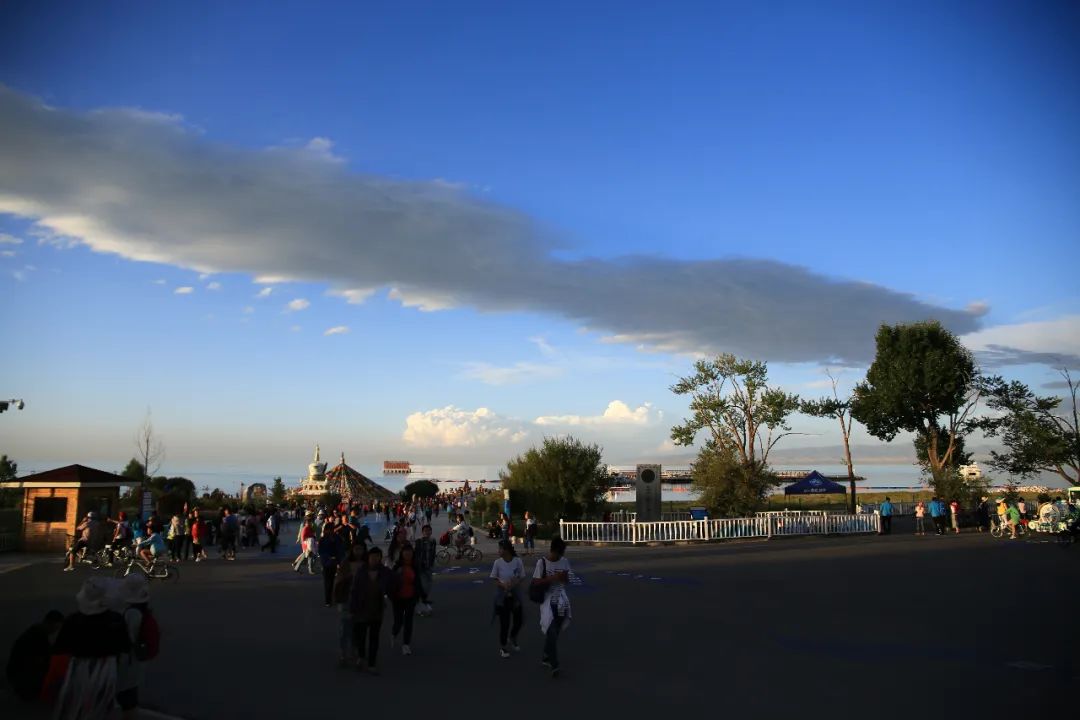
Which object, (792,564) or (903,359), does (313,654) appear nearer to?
(792,564)

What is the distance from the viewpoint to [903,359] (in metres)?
46.0

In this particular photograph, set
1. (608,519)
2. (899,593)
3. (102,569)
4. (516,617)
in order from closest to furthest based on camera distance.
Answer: (516,617) → (899,593) → (102,569) → (608,519)

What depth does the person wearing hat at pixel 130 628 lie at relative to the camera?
19.1ft

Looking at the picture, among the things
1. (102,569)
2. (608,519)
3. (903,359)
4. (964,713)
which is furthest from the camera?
(903,359)

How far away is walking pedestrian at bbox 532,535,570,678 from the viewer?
27.0 ft

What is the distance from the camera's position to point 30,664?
22.9ft

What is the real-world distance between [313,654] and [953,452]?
47027 millimetres

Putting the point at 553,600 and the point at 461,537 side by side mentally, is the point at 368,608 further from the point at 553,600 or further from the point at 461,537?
the point at 461,537

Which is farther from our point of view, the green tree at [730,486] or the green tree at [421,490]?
the green tree at [421,490]

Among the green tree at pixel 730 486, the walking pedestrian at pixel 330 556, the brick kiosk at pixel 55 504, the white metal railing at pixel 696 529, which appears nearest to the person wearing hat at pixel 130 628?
the walking pedestrian at pixel 330 556

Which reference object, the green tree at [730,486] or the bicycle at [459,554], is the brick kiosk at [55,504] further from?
the green tree at [730,486]

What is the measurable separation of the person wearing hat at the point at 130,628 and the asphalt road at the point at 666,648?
89 cm

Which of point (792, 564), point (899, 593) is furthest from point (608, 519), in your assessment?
point (899, 593)

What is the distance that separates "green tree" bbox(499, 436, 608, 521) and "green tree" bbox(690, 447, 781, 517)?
448 centimetres
